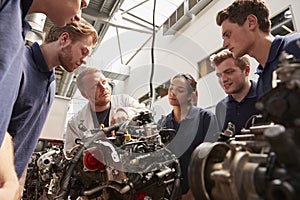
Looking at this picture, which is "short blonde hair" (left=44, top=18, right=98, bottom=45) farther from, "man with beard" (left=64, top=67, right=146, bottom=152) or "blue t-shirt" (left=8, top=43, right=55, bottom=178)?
"man with beard" (left=64, top=67, right=146, bottom=152)

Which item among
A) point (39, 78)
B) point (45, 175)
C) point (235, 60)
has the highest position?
point (235, 60)

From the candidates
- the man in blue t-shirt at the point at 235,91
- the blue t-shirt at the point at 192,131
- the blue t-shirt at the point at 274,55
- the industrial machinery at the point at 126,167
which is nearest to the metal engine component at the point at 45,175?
the industrial machinery at the point at 126,167

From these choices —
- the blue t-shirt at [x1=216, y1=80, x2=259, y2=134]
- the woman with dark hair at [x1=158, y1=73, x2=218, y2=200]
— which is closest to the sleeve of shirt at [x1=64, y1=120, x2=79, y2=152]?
the woman with dark hair at [x1=158, y1=73, x2=218, y2=200]

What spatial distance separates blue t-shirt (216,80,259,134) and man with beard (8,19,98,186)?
913 mm

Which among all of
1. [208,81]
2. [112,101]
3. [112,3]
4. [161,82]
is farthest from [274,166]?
[161,82]

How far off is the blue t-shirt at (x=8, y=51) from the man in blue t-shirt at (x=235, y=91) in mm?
A: 1064

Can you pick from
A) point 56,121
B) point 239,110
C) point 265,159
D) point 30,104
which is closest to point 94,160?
point 30,104

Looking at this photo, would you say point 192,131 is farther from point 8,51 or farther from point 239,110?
point 8,51

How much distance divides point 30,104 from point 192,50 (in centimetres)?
291

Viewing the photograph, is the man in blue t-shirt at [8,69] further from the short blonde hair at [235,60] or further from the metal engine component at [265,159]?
the short blonde hair at [235,60]

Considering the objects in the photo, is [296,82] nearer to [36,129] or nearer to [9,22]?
[9,22]

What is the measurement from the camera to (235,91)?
1.43 metres

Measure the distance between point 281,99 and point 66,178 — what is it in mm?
815

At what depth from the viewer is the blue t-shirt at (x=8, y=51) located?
69 cm
